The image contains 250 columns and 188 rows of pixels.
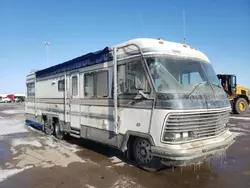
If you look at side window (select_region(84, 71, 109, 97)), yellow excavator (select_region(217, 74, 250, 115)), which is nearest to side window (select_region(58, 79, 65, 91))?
side window (select_region(84, 71, 109, 97))

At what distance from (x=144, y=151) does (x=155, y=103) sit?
3.91ft

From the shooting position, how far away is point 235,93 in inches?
709

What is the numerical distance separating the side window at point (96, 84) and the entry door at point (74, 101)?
0.58 meters

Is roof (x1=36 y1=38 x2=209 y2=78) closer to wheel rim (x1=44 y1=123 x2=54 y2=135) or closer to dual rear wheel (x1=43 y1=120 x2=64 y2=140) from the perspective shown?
dual rear wheel (x1=43 y1=120 x2=64 y2=140)

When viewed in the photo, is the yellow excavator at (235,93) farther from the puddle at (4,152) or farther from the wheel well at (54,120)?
the puddle at (4,152)

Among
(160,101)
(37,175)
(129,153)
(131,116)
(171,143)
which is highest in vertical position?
(160,101)

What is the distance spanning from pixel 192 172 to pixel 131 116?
1.89m

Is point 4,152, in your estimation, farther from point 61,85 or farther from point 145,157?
point 145,157

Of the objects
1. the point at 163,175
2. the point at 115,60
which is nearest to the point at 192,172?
the point at 163,175

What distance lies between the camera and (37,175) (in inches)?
209

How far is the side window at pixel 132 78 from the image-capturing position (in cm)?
512

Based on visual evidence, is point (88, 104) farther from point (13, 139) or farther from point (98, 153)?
point (13, 139)

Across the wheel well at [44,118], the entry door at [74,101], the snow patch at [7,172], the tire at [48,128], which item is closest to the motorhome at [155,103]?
the entry door at [74,101]

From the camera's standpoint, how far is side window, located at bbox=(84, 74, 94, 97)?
6918 millimetres
